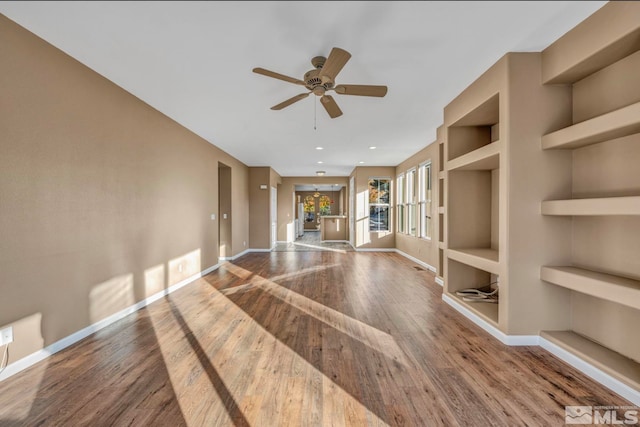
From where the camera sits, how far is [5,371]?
1.98 m

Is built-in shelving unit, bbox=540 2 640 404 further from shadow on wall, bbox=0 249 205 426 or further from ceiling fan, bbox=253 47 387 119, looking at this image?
shadow on wall, bbox=0 249 205 426

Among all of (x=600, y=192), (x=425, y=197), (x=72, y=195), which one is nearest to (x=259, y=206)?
(x=425, y=197)

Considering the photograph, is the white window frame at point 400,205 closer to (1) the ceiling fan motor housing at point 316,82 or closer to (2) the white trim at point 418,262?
(2) the white trim at point 418,262

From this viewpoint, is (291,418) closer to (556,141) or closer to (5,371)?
(5,371)

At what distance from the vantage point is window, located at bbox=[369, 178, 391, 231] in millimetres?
8469

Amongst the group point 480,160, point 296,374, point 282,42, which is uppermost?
point 282,42

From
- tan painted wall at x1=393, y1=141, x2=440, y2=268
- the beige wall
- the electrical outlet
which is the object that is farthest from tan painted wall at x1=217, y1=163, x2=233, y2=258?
the electrical outlet

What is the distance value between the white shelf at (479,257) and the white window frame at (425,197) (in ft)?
7.77

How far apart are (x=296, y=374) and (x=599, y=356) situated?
2262 mm

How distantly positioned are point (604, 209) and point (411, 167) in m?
5.21

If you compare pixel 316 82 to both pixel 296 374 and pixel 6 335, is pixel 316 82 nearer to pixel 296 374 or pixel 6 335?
pixel 296 374

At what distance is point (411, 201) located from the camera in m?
7.18

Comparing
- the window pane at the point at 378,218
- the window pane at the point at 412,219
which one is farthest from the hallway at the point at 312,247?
the window pane at the point at 412,219

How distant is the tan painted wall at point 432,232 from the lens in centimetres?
481
